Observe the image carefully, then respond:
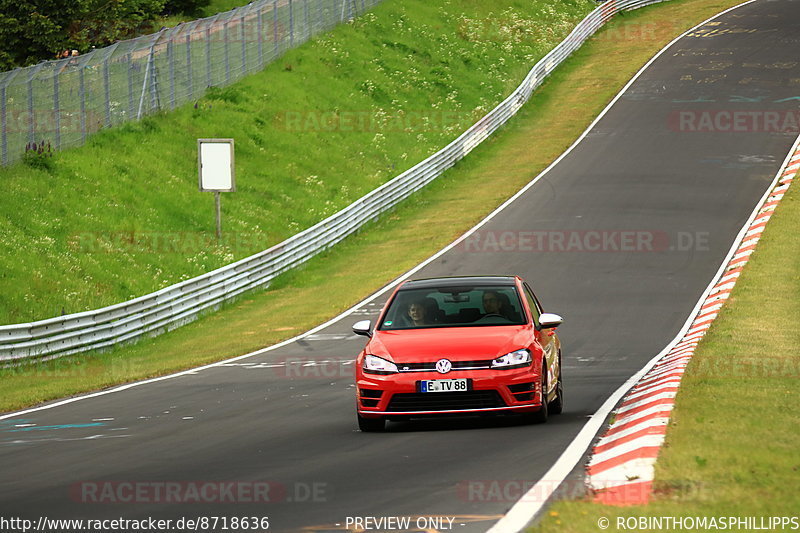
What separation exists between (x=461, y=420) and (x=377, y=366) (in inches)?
60.0

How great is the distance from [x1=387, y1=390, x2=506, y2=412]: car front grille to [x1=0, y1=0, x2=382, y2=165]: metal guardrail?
2076 cm

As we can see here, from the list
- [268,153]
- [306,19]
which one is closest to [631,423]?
[268,153]

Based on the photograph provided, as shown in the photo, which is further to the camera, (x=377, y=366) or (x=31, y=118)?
(x=31, y=118)

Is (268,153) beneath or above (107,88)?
beneath

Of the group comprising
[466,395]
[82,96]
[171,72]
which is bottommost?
[466,395]

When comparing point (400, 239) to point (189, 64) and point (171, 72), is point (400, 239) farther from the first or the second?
point (189, 64)

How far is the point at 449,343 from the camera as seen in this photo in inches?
485

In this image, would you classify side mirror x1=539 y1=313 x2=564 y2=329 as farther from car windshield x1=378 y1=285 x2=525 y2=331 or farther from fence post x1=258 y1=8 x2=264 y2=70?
fence post x1=258 y1=8 x2=264 y2=70

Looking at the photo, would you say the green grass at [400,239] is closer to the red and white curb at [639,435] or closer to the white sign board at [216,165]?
the white sign board at [216,165]

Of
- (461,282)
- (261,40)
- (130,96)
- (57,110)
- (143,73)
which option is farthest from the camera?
(261,40)

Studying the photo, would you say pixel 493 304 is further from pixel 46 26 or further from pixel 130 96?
pixel 46 26

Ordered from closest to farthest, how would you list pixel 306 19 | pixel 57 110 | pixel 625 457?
pixel 625 457 → pixel 57 110 → pixel 306 19

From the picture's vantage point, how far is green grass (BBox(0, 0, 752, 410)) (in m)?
21.7

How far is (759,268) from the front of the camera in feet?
91.9
